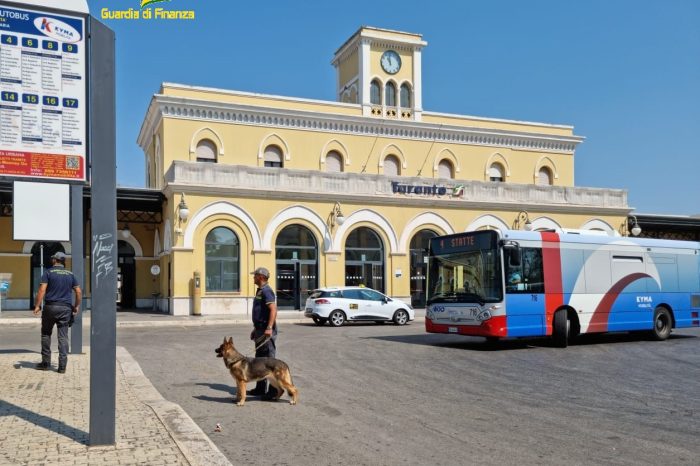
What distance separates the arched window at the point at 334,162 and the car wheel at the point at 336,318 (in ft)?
45.9

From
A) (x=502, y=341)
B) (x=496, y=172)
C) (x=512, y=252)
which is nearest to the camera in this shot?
(x=512, y=252)

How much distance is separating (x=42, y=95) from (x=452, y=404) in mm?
6349

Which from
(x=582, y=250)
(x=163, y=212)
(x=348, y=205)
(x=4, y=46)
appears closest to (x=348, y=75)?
(x=348, y=205)

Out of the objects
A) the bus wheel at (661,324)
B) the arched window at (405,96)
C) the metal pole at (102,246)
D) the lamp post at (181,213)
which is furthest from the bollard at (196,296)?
the metal pole at (102,246)

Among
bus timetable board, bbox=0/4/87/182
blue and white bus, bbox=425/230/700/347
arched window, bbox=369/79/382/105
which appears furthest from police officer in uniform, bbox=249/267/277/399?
arched window, bbox=369/79/382/105

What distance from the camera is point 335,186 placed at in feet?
108

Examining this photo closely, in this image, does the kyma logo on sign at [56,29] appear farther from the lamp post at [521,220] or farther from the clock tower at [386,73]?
the clock tower at [386,73]

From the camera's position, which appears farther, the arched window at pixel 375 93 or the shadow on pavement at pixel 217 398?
the arched window at pixel 375 93

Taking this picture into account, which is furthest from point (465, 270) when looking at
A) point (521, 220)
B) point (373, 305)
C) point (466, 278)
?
point (521, 220)

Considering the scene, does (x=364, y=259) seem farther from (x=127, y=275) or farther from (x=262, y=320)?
(x=262, y=320)

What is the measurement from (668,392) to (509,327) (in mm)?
5629

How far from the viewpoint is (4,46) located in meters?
6.57

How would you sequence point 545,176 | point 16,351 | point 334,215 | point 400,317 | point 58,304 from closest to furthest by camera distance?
point 58,304 < point 16,351 < point 400,317 < point 334,215 < point 545,176

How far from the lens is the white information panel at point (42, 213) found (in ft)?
41.9
